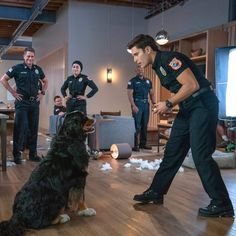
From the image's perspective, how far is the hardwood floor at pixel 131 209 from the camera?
2426mm

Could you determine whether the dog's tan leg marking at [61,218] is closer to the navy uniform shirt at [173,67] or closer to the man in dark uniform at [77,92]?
the navy uniform shirt at [173,67]

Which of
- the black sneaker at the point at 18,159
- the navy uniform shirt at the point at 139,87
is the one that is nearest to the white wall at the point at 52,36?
the navy uniform shirt at the point at 139,87

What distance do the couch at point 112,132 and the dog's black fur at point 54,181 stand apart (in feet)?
11.7

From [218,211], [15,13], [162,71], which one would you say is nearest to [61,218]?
[218,211]

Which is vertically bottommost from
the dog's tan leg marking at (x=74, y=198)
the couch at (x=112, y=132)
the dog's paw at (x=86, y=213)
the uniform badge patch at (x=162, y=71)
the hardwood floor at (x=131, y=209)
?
the hardwood floor at (x=131, y=209)

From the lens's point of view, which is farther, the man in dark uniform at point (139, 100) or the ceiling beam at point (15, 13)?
the ceiling beam at point (15, 13)

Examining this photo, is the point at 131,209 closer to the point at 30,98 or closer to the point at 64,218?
the point at 64,218

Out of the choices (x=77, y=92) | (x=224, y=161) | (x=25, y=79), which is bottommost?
(x=224, y=161)

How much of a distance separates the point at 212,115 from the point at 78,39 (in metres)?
7.63

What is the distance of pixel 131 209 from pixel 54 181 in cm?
81

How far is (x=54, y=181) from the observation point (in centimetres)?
239

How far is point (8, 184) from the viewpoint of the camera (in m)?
3.72

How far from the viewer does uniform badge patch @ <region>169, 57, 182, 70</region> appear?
2.56 meters

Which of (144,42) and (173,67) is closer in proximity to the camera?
(173,67)
